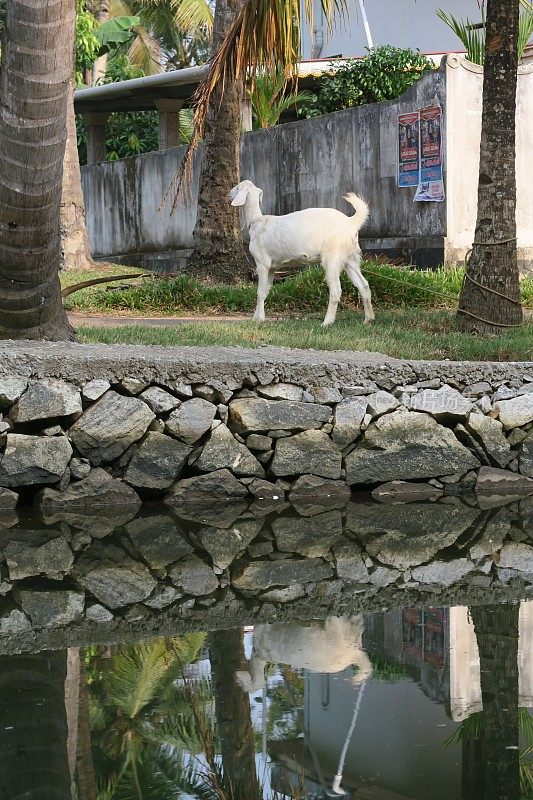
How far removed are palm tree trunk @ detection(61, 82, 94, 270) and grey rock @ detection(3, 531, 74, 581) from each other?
11.7 metres

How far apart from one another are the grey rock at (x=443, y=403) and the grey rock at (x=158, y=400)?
5.94 feet

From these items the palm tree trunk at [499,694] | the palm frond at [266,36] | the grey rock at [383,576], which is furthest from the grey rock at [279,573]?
the palm frond at [266,36]

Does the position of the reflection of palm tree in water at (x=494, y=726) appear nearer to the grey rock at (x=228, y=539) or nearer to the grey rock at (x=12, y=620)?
the grey rock at (x=228, y=539)

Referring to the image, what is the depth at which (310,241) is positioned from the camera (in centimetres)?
1196

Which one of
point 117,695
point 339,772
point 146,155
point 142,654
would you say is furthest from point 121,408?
point 146,155

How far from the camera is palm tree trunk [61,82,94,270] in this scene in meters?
18.2

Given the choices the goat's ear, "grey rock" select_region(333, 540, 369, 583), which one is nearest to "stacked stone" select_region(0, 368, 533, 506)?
"grey rock" select_region(333, 540, 369, 583)

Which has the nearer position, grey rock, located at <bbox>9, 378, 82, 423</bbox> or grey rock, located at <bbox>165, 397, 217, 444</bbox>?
grey rock, located at <bbox>9, 378, 82, 423</bbox>

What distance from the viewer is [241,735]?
12.9 feet

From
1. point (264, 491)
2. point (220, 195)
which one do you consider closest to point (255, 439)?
point (264, 491)

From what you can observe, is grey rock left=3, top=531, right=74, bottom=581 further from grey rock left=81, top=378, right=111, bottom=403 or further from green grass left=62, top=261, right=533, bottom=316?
green grass left=62, top=261, right=533, bottom=316

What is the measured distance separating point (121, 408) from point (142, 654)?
11.8 feet

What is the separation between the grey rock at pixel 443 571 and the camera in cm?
611

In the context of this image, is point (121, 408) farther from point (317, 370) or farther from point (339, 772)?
point (339, 772)
